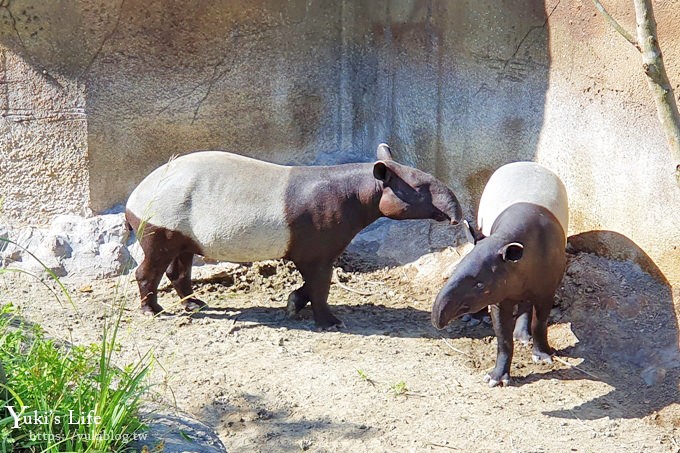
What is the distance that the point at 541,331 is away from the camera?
596 centimetres

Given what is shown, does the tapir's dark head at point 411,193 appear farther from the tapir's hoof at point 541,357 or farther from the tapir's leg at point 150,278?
the tapir's leg at point 150,278

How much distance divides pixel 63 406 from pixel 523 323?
3.60 m

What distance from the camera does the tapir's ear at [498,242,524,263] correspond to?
5.37 meters

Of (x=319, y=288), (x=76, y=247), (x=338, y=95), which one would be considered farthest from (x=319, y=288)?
(x=338, y=95)

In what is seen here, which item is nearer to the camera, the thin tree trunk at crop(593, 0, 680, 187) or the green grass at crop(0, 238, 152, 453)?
the green grass at crop(0, 238, 152, 453)

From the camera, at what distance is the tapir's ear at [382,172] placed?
624 cm

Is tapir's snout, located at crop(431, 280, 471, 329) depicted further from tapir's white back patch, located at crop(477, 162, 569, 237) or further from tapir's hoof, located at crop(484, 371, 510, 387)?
tapir's white back patch, located at crop(477, 162, 569, 237)

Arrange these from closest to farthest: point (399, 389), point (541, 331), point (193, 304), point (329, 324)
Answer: point (399, 389), point (541, 331), point (329, 324), point (193, 304)

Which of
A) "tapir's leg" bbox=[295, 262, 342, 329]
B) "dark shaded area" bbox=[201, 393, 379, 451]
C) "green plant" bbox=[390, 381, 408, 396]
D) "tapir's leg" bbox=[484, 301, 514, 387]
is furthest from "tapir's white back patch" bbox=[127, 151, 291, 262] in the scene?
"tapir's leg" bbox=[484, 301, 514, 387]

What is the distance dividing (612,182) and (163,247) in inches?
121

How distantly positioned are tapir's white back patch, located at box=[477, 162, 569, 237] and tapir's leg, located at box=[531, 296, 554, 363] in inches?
23.1

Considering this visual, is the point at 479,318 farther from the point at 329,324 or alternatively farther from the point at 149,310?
the point at 149,310

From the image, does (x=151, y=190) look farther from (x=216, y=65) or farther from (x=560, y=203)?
(x=560, y=203)

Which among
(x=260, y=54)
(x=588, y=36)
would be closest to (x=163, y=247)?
(x=260, y=54)
